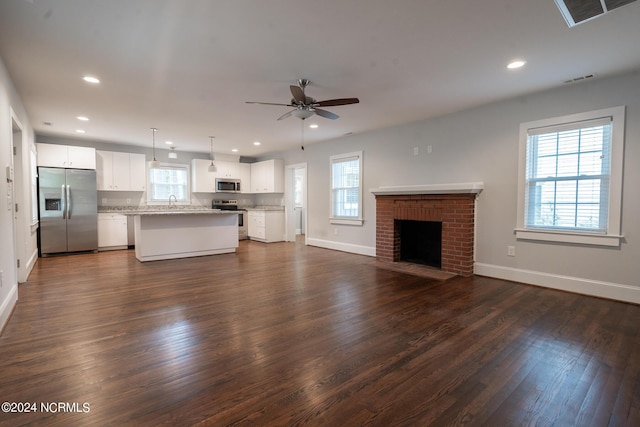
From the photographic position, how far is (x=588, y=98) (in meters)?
3.56

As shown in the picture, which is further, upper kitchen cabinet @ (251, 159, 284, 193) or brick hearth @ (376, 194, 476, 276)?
upper kitchen cabinet @ (251, 159, 284, 193)

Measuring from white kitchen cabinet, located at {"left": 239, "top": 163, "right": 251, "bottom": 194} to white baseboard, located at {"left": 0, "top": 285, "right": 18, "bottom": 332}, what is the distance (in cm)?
596

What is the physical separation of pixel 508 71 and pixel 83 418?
442cm

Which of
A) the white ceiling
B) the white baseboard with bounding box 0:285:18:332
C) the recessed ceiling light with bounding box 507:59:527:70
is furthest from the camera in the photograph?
the recessed ceiling light with bounding box 507:59:527:70

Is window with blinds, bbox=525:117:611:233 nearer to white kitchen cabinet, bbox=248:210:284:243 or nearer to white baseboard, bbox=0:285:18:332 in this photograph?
white kitchen cabinet, bbox=248:210:284:243

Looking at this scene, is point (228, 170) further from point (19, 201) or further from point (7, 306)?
point (7, 306)

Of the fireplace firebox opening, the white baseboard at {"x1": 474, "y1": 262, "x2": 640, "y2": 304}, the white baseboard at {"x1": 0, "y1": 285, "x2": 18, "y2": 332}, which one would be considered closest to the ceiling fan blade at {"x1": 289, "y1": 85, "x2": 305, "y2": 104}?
the fireplace firebox opening

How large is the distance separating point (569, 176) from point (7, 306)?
617cm

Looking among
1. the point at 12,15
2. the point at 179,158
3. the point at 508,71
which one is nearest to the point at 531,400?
the point at 508,71

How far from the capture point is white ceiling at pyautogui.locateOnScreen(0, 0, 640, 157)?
222 centimetres

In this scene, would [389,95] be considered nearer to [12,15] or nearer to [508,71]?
[508,71]

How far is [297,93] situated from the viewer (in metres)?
3.16

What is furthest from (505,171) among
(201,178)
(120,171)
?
(120,171)

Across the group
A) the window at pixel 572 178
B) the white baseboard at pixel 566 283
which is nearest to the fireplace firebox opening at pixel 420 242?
the white baseboard at pixel 566 283
